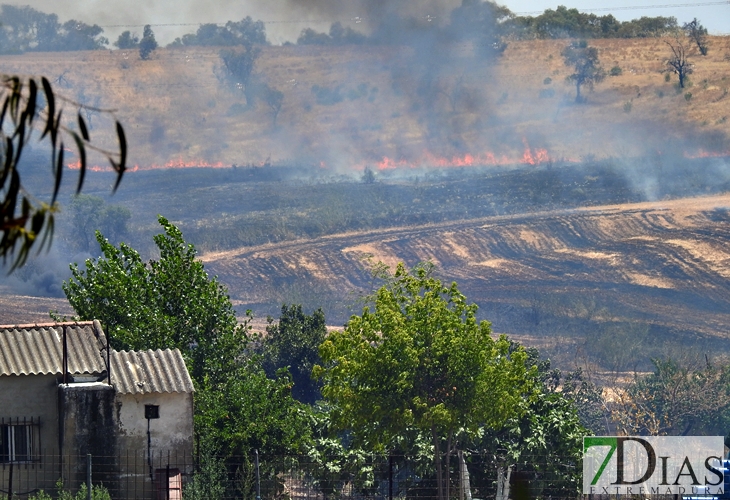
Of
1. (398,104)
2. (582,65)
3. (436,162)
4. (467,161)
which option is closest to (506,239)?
(467,161)

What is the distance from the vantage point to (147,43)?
6191 inches

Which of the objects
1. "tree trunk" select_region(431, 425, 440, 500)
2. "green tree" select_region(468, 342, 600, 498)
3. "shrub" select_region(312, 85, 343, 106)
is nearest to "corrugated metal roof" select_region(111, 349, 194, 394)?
"tree trunk" select_region(431, 425, 440, 500)

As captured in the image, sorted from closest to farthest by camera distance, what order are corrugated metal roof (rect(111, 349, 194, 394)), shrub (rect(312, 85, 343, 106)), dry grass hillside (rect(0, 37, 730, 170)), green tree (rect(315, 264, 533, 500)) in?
corrugated metal roof (rect(111, 349, 194, 394)) → green tree (rect(315, 264, 533, 500)) → dry grass hillside (rect(0, 37, 730, 170)) → shrub (rect(312, 85, 343, 106))

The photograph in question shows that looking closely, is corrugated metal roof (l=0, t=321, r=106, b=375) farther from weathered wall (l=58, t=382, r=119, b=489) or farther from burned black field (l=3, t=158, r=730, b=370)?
burned black field (l=3, t=158, r=730, b=370)

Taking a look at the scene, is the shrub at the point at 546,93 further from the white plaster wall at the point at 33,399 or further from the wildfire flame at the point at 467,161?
the white plaster wall at the point at 33,399

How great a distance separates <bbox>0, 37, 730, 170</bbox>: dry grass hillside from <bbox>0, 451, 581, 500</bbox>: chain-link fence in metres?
102

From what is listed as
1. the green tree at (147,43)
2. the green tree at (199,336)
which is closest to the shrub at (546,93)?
the green tree at (147,43)

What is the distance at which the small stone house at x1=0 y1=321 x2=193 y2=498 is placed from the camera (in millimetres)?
25297

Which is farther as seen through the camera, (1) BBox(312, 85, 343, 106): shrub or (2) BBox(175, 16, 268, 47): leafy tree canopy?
(2) BBox(175, 16, 268, 47): leafy tree canopy

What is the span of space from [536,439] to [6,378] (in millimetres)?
12980

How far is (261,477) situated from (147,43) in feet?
436

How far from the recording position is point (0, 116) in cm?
966

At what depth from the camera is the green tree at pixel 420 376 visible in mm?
29969

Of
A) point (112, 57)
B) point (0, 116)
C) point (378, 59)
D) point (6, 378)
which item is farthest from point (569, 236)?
point (0, 116)
